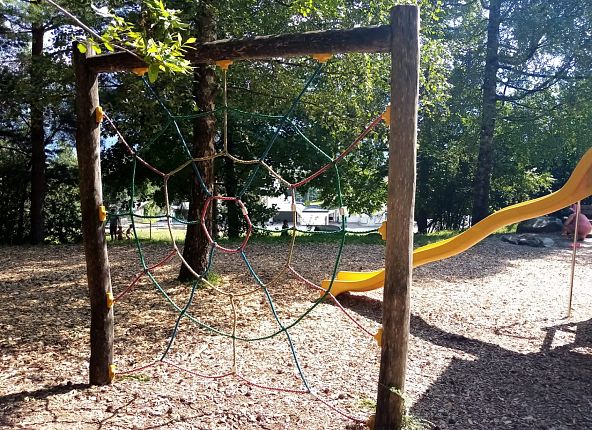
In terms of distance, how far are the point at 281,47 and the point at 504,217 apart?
2.92 metres

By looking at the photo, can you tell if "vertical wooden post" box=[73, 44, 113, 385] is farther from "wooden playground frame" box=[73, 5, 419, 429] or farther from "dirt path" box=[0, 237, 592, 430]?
"wooden playground frame" box=[73, 5, 419, 429]

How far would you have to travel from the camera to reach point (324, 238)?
1121cm

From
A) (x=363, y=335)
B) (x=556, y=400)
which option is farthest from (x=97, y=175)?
(x=556, y=400)

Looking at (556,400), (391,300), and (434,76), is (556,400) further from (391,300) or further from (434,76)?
(434,76)

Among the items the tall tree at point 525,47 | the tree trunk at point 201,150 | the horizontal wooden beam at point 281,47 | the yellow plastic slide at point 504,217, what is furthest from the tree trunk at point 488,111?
the horizontal wooden beam at point 281,47

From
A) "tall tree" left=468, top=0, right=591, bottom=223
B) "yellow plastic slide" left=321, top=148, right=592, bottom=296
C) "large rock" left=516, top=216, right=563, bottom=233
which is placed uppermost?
"tall tree" left=468, top=0, right=591, bottom=223

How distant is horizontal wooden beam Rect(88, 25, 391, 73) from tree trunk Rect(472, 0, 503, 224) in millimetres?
10536

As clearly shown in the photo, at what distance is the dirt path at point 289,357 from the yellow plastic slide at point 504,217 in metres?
0.24

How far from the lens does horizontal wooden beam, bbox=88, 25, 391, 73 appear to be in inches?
96.5

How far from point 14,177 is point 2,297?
739 cm

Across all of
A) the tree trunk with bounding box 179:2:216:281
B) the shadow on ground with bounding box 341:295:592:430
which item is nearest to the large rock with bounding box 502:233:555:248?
the shadow on ground with bounding box 341:295:592:430

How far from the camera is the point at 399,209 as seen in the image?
2.40 meters

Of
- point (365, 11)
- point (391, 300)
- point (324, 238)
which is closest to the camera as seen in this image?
point (391, 300)

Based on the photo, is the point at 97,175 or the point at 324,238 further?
the point at 324,238
